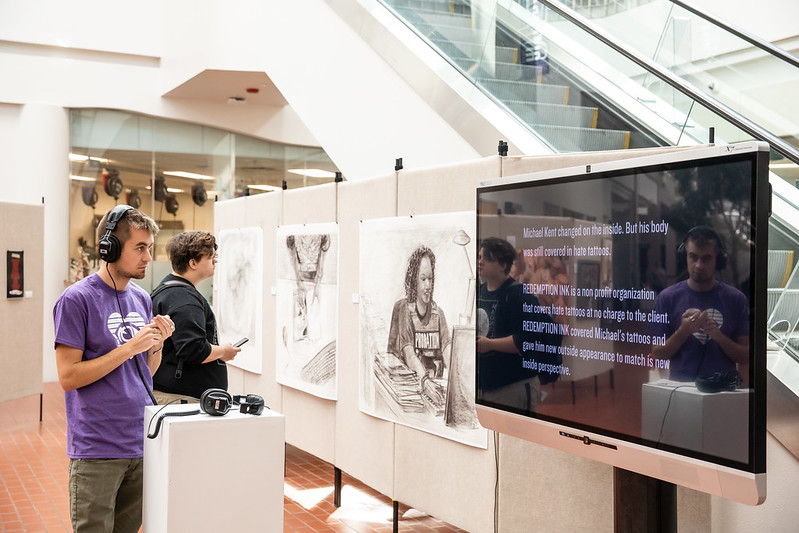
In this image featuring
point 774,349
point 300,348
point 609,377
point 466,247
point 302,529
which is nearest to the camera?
point 609,377

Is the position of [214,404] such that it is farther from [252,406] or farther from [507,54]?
[507,54]

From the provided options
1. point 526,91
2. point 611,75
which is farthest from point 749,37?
point 526,91

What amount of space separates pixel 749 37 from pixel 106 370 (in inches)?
194

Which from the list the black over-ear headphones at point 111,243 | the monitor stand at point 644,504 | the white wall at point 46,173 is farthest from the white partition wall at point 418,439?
the white wall at point 46,173

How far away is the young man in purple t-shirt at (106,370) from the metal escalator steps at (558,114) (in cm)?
338

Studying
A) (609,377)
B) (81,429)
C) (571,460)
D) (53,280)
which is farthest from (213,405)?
(53,280)

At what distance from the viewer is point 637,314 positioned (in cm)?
310

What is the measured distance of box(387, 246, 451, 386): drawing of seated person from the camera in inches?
197

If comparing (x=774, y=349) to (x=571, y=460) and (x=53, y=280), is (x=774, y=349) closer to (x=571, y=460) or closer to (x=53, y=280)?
(x=571, y=460)

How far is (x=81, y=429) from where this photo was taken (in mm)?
3314

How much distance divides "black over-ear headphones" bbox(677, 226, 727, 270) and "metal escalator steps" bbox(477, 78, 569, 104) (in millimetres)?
3140

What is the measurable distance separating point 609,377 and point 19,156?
12659 mm

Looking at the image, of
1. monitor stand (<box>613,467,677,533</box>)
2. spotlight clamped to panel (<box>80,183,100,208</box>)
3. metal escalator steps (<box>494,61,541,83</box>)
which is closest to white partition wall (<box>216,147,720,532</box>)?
monitor stand (<box>613,467,677,533</box>)

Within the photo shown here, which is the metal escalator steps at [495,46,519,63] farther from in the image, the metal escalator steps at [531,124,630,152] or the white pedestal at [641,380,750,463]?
the white pedestal at [641,380,750,463]
